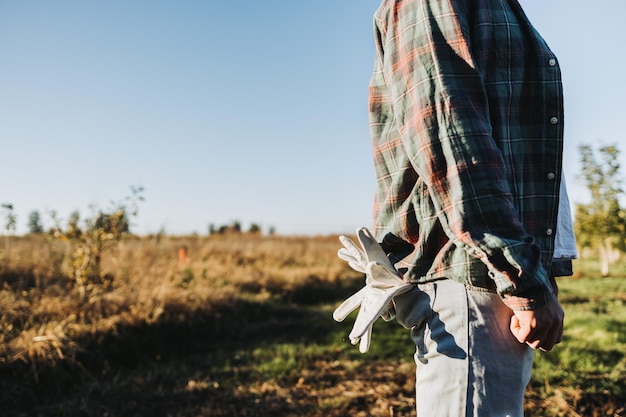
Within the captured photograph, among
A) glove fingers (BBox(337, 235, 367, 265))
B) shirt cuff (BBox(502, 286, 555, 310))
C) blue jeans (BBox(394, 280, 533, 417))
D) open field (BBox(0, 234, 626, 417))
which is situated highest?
glove fingers (BBox(337, 235, 367, 265))

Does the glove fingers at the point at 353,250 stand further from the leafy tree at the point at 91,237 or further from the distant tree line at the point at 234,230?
the distant tree line at the point at 234,230

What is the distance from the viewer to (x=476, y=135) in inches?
43.2

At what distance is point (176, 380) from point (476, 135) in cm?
389

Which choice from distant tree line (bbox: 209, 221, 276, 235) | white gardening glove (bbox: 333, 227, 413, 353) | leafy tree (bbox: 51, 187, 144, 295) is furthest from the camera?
distant tree line (bbox: 209, 221, 276, 235)

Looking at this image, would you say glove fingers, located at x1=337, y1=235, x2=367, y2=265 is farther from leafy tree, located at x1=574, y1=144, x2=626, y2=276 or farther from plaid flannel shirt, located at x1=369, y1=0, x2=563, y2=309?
leafy tree, located at x1=574, y1=144, x2=626, y2=276

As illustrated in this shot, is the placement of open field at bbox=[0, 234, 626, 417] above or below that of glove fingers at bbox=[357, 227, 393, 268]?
below

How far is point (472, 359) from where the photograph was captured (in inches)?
44.0

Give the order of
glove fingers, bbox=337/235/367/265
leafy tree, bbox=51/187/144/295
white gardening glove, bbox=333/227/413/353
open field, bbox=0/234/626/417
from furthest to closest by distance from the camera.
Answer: leafy tree, bbox=51/187/144/295
open field, bbox=0/234/626/417
glove fingers, bbox=337/235/367/265
white gardening glove, bbox=333/227/413/353

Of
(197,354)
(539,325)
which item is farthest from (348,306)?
(197,354)

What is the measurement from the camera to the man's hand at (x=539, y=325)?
1063 millimetres

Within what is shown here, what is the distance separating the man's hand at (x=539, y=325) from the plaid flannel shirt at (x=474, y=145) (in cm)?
3

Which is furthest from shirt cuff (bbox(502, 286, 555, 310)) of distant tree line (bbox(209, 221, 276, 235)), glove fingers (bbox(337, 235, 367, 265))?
distant tree line (bbox(209, 221, 276, 235))

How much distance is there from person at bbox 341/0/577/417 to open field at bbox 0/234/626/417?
6.97ft

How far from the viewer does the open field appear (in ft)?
11.3
